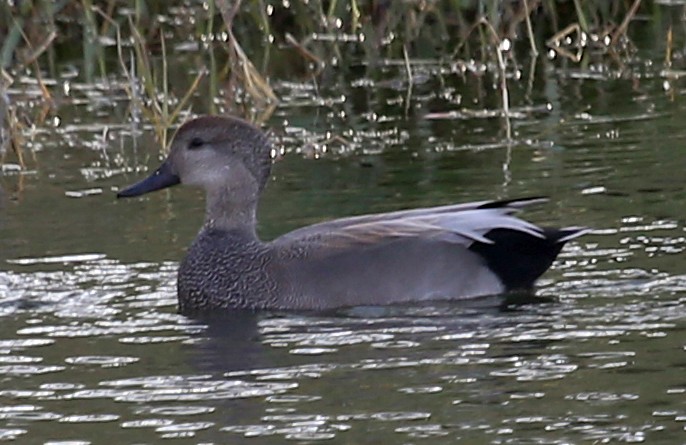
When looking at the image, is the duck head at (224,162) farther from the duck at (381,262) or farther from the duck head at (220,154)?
the duck at (381,262)

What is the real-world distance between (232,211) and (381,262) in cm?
94

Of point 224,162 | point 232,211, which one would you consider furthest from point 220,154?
point 232,211

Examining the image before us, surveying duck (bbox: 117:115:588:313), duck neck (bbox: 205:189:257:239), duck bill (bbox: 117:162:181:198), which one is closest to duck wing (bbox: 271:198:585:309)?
duck (bbox: 117:115:588:313)

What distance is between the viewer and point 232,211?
30.9 feet

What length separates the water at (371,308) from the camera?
22.4 ft

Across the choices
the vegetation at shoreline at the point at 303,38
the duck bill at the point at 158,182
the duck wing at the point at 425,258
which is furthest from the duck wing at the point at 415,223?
the vegetation at shoreline at the point at 303,38

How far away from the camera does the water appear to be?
6.83 m

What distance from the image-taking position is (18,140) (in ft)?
37.7

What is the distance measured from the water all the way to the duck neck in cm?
36

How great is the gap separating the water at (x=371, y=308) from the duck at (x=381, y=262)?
0.12 meters

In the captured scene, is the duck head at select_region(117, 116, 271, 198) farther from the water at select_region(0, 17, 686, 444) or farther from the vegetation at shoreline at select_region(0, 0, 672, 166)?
the vegetation at shoreline at select_region(0, 0, 672, 166)

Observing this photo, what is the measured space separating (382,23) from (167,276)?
631cm

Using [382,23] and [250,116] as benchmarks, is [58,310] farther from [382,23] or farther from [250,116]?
[382,23]

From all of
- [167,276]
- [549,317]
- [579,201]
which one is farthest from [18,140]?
[549,317]
